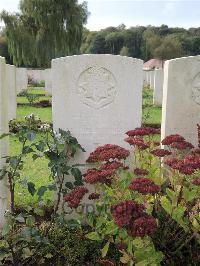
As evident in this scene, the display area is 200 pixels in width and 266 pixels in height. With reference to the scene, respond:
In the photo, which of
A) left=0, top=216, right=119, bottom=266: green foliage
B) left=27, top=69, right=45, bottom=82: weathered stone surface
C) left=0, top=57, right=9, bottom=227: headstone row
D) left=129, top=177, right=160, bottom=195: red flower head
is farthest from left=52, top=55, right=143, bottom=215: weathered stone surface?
left=27, top=69, right=45, bottom=82: weathered stone surface

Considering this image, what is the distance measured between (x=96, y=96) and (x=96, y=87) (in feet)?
0.28

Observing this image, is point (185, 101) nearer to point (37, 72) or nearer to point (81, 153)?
point (81, 153)

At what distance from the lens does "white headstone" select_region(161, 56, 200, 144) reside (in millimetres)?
4059

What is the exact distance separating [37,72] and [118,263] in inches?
993

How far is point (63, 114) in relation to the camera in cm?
373

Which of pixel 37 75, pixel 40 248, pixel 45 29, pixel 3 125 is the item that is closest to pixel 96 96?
pixel 3 125

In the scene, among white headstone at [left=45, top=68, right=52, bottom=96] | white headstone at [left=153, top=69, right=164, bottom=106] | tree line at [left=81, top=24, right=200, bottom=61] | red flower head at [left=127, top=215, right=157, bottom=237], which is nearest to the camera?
red flower head at [left=127, top=215, right=157, bottom=237]

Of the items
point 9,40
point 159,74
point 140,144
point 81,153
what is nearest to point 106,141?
point 81,153

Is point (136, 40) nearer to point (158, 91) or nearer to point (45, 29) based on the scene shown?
point (45, 29)

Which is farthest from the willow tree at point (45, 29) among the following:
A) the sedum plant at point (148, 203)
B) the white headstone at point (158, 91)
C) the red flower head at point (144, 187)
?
the red flower head at point (144, 187)

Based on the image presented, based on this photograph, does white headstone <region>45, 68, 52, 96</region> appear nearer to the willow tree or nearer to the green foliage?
the willow tree

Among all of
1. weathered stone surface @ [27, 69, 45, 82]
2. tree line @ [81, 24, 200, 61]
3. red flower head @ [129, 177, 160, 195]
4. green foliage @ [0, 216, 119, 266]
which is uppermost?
tree line @ [81, 24, 200, 61]

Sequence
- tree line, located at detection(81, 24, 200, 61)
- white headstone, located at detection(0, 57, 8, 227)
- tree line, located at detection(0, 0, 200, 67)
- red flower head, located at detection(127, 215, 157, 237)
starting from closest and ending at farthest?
red flower head, located at detection(127, 215, 157, 237), white headstone, located at detection(0, 57, 8, 227), tree line, located at detection(0, 0, 200, 67), tree line, located at detection(81, 24, 200, 61)

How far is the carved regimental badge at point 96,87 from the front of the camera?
145 inches
